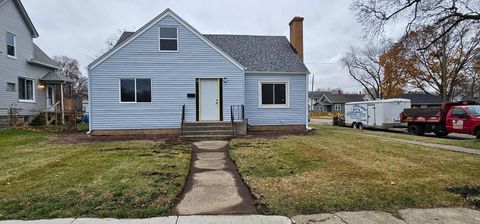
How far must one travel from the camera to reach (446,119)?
60.9ft

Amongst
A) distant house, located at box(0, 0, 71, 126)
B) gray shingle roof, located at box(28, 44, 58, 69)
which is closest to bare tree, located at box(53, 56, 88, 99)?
A: gray shingle roof, located at box(28, 44, 58, 69)

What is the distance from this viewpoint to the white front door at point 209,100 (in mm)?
15477

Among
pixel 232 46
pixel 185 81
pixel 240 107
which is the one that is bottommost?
pixel 240 107

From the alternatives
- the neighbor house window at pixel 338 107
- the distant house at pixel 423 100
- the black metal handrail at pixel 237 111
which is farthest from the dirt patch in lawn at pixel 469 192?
the neighbor house window at pixel 338 107

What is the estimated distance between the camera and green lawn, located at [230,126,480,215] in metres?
4.92

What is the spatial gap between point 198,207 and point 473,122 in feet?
57.5

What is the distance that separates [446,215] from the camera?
448 centimetres

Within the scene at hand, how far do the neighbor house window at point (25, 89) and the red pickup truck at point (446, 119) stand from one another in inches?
996

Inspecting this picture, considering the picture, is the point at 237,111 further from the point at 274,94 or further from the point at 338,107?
the point at 338,107

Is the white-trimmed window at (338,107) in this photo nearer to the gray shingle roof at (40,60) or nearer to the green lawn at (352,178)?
the gray shingle roof at (40,60)

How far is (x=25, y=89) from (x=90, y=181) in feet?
59.8

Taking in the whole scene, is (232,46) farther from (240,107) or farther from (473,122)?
(473,122)

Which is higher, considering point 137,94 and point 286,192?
point 137,94

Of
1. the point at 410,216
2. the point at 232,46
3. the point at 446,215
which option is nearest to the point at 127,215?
the point at 410,216
